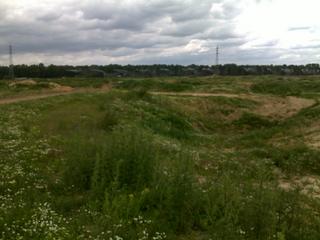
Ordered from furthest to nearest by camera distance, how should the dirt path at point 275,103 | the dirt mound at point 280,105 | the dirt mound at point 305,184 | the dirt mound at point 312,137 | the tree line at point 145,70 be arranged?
the tree line at point 145,70 → the dirt mound at point 280,105 → the dirt path at point 275,103 → the dirt mound at point 312,137 → the dirt mound at point 305,184

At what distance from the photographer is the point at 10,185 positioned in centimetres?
841

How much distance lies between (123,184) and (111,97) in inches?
834

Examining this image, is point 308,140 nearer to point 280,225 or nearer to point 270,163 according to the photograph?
point 270,163

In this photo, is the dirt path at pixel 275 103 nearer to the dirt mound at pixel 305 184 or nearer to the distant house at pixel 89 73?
the dirt mound at pixel 305 184

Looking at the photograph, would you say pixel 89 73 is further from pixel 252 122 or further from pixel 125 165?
pixel 125 165

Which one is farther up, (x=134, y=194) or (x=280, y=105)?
(x=134, y=194)

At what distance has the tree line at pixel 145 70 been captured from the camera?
88.4 meters

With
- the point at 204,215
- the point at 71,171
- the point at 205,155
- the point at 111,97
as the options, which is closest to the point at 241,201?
the point at 204,215

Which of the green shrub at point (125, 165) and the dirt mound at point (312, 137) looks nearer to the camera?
the green shrub at point (125, 165)

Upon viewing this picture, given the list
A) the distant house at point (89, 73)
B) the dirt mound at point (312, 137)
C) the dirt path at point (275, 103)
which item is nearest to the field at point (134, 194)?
the dirt mound at point (312, 137)

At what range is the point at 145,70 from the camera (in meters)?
109

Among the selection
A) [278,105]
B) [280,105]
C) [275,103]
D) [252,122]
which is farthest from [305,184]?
[275,103]

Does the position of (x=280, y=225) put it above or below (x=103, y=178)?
below

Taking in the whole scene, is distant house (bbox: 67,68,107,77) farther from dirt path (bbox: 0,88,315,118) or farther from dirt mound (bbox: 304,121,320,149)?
dirt mound (bbox: 304,121,320,149)
